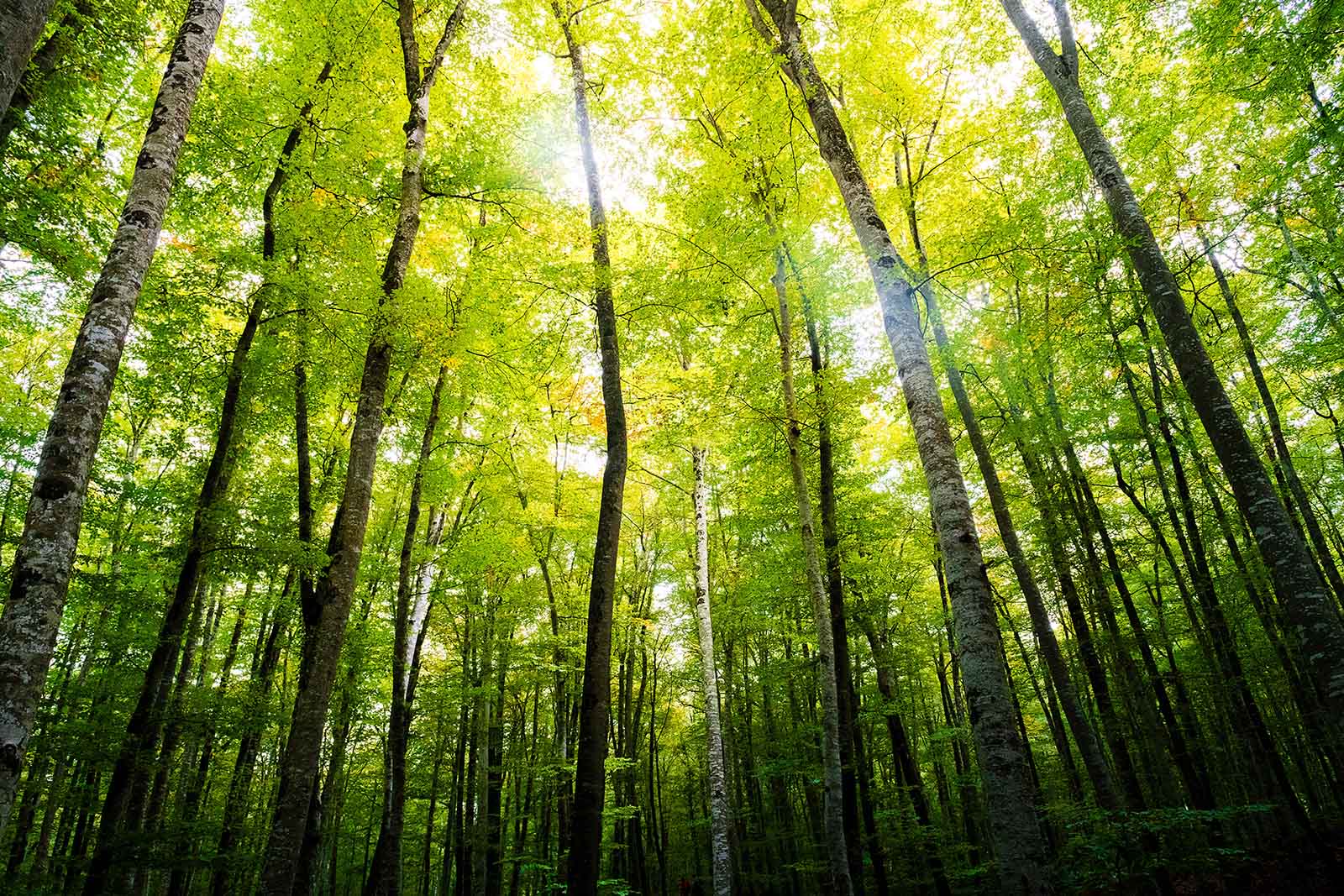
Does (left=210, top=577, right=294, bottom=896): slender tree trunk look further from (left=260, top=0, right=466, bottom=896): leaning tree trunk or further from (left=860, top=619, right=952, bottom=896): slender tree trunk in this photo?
(left=860, top=619, right=952, bottom=896): slender tree trunk

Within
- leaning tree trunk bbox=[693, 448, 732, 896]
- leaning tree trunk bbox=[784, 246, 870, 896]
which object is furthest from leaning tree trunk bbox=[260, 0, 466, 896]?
leaning tree trunk bbox=[693, 448, 732, 896]

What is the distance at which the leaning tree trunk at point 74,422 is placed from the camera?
126 inches

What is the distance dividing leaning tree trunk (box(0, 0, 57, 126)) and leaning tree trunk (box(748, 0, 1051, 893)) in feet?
20.3

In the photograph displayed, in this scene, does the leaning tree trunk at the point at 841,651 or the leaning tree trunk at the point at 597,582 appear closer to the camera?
the leaning tree trunk at the point at 597,582

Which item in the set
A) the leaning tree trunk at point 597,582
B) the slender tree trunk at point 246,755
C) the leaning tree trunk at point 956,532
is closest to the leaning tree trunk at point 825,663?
the leaning tree trunk at point 597,582

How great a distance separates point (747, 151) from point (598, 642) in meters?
8.11

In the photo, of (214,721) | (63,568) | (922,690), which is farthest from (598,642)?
(922,690)

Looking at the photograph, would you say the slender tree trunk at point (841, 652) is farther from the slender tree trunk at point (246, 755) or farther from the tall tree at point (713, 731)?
the slender tree trunk at point (246, 755)

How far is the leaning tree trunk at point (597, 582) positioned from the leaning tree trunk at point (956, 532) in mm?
3118

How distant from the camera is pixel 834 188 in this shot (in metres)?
11.6

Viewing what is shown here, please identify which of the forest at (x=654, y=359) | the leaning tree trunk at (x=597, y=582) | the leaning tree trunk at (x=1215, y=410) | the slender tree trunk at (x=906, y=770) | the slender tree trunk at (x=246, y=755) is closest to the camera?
the leaning tree trunk at (x=1215, y=410)

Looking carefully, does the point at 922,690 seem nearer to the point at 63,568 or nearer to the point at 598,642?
the point at 598,642

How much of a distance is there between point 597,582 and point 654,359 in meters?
7.49

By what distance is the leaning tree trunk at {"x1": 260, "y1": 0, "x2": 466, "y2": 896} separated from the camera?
5699 mm
